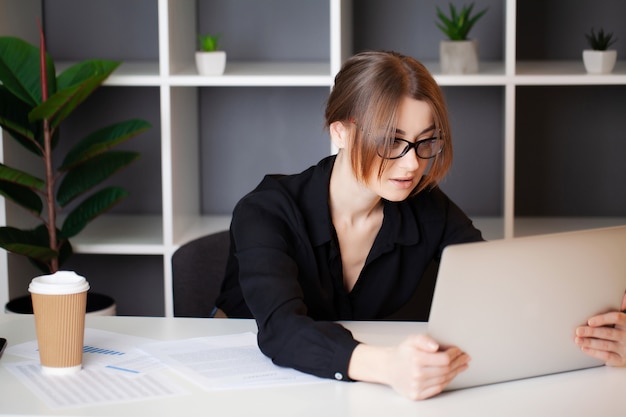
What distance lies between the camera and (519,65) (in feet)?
9.98

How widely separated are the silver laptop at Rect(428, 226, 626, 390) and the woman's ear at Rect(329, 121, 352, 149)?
53 cm

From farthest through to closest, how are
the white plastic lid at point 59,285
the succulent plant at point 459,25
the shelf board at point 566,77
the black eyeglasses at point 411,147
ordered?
the succulent plant at point 459,25, the shelf board at point 566,77, the black eyeglasses at point 411,147, the white plastic lid at point 59,285

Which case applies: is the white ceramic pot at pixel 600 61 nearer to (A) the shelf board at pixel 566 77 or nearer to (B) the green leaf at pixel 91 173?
(A) the shelf board at pixel 566 77

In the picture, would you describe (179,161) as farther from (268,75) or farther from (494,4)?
(494,4)

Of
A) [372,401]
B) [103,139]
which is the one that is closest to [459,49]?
[103,139]

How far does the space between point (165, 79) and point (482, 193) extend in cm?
116

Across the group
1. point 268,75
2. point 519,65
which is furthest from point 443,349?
point 519,65

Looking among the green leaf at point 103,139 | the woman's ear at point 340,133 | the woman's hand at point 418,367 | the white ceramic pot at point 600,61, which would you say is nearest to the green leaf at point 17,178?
the green leaf at point 103,139

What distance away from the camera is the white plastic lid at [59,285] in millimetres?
1544

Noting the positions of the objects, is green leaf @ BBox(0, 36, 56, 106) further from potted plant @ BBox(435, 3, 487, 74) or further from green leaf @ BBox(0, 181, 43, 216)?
potted plant @ BBox(435, 3, 487, 74)

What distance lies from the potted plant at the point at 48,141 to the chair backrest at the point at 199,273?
0.68 meters

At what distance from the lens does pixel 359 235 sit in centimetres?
207

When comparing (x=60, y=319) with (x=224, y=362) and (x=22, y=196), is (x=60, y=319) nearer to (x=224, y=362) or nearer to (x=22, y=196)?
(x=224, y=362)

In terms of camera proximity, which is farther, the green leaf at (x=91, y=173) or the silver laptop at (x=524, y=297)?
the green leaf at (x=91, y=173)
